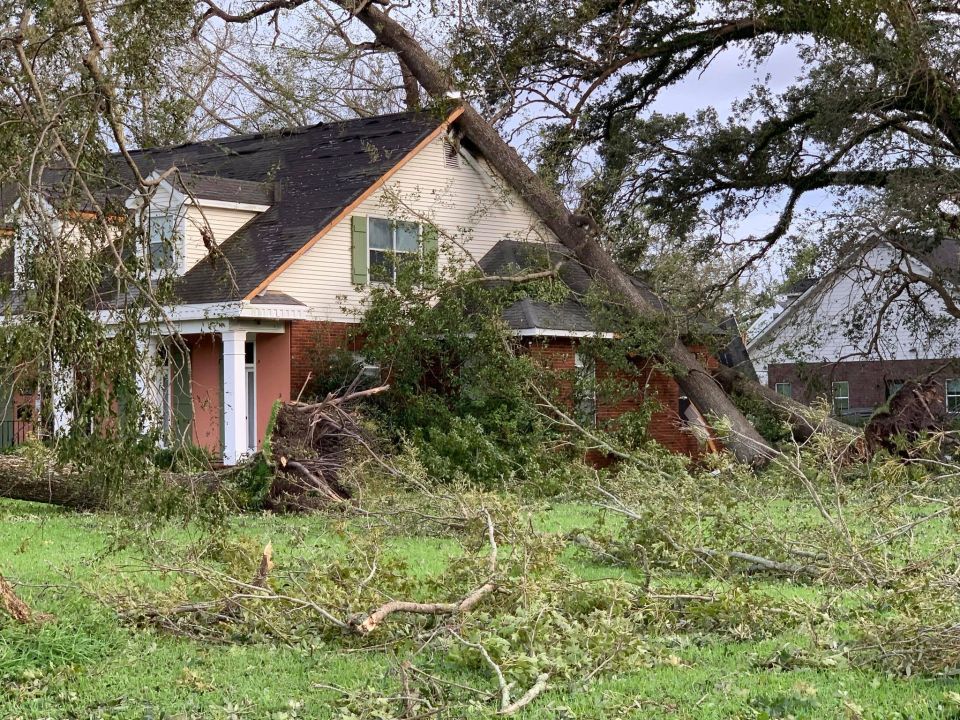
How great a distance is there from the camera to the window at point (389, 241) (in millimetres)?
22306

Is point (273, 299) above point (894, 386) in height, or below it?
above

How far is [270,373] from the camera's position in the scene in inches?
856

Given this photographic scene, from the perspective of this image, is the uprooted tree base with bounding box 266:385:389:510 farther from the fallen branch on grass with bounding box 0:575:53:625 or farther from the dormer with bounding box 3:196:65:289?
the dormer with bounding box 3:196:65:289

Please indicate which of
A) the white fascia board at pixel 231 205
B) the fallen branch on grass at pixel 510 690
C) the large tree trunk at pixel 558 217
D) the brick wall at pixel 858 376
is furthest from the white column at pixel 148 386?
the white fascia board at pixel 231 205

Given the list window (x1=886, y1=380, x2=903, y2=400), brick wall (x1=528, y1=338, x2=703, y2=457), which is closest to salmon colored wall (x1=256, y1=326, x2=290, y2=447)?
brick wall (x1=528, y1=338, x2=703, y2=457)

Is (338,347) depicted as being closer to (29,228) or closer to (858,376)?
(29,228)

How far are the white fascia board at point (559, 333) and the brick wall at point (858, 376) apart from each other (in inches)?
157

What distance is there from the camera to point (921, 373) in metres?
23.3

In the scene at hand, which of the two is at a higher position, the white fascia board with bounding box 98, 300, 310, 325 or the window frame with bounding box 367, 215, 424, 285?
the window frame with bounding box 367, 215, 424, 285

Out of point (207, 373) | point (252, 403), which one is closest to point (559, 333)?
point (252, 403)

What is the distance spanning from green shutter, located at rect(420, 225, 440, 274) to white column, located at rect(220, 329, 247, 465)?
3.46 m

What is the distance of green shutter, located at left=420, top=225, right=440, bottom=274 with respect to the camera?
20.9m

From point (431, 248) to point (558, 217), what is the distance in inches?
100

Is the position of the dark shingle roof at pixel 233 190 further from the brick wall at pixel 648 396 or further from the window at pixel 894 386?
the window at pixel 894 386
